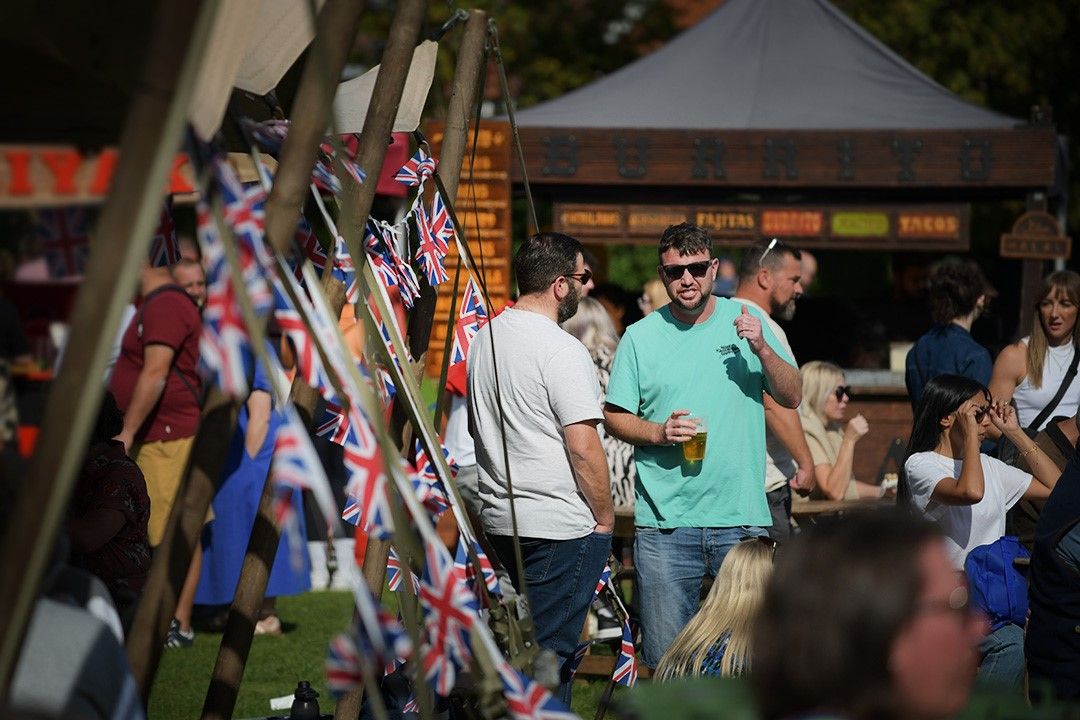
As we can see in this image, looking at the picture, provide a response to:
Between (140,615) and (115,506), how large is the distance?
151 centimetres

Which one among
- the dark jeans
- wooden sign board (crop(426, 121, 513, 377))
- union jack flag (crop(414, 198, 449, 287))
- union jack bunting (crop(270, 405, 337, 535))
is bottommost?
union jack bunting (crop(270, 405, 337, 535))

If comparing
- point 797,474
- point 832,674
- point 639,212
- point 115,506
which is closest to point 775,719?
point 832,674

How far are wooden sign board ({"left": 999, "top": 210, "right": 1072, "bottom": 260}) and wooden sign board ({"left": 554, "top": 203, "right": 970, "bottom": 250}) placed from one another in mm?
645

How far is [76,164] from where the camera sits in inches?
80.8

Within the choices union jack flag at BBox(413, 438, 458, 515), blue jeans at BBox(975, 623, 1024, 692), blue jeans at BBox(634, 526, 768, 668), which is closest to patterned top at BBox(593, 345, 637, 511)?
blue jeans at BBox(634, 526, 768, 668)

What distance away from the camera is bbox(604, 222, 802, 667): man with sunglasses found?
4.63 meters

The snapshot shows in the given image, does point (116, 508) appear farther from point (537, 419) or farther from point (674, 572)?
point (674, 572)

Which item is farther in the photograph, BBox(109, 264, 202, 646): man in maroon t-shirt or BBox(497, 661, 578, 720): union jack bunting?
BBox(109, 264, 202, 646): man in maroon t-shirt

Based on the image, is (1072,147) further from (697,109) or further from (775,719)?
(775,719)

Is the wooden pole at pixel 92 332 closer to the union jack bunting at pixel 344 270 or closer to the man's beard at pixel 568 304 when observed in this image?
the union jack bunting at pixel 344 270

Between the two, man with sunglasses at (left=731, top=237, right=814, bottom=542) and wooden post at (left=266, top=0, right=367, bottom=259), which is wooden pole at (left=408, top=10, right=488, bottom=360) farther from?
wooden post at (left=266, top=0, right=367, bottom=259)

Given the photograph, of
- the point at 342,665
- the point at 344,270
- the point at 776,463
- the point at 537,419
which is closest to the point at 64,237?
the point at 342,665

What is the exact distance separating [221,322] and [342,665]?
22.5 inches

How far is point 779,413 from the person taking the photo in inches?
210
